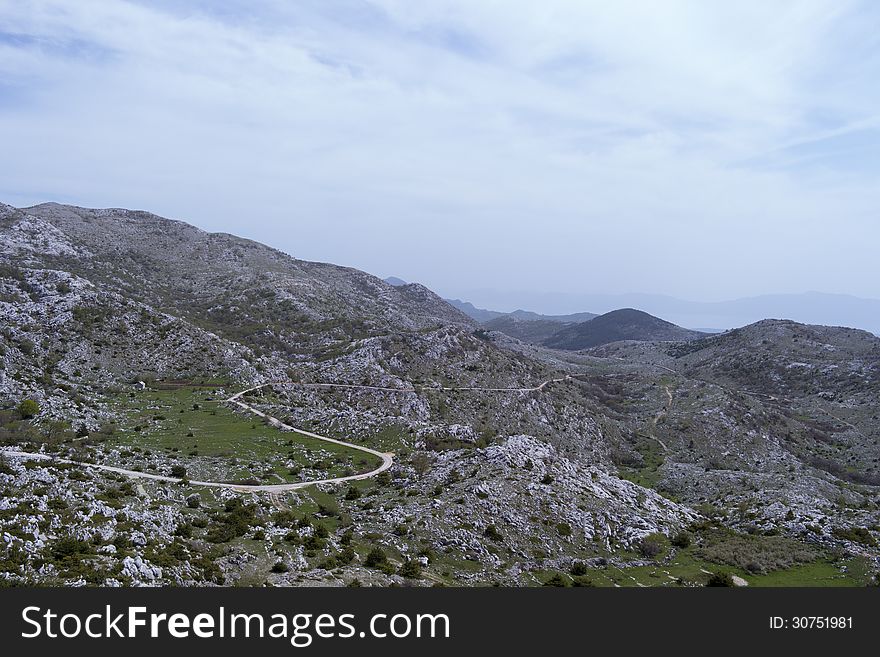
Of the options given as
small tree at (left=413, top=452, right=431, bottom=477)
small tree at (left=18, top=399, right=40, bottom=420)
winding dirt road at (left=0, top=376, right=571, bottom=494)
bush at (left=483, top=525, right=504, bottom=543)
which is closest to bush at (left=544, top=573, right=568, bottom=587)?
bush at (left=483, top=525, right=504, bottom=543)

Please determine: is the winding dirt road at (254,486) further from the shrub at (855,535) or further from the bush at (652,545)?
the shrub at (855,535)

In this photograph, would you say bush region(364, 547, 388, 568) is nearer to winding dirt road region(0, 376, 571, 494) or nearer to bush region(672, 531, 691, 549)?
winding dirt road region(0, 376, 571, 494)

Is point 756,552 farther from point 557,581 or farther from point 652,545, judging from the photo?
point 557,581

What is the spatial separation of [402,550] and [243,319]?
127064mm

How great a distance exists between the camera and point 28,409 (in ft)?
228

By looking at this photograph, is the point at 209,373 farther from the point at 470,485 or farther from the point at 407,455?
the point at 470,485

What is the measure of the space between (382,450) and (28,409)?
160 feet

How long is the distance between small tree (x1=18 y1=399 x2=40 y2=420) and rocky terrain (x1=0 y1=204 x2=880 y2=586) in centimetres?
33

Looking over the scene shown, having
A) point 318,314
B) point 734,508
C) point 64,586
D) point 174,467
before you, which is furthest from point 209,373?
point 734,508

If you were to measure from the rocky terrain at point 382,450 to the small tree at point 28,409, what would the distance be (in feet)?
1.10
